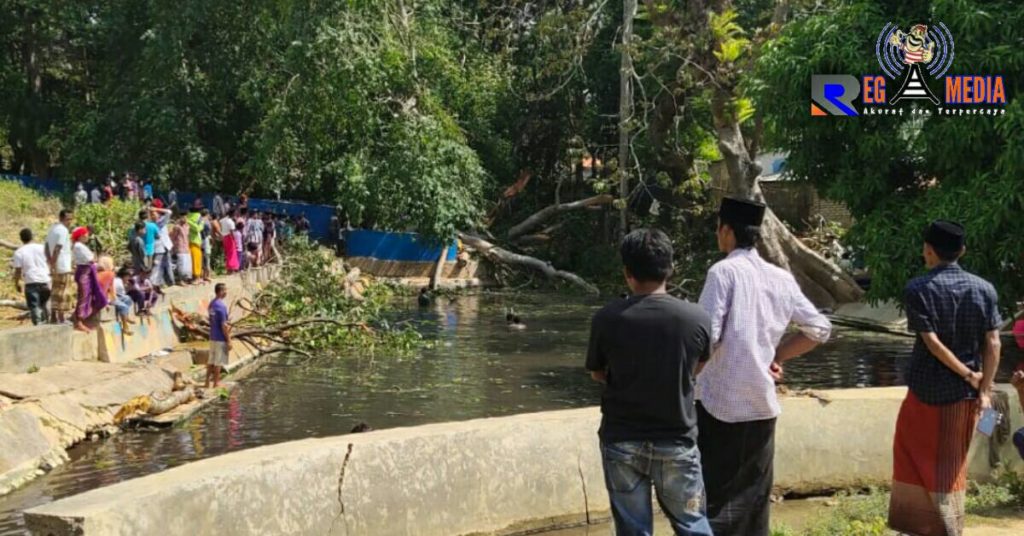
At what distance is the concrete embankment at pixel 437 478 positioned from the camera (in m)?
4.50

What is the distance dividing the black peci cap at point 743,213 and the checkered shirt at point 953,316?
112 centimetres

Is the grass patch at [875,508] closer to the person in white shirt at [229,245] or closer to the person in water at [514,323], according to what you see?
the person in water at [514,323]

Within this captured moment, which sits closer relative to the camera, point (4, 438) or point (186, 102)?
point (4, 438)

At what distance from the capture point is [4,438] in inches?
405

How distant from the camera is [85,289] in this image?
14.5m

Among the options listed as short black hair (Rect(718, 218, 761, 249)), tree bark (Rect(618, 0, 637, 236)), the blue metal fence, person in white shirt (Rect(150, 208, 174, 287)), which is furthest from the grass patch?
the blue metal fence

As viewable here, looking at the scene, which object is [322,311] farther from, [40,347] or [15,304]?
[40,347]

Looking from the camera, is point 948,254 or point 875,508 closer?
point 948,254

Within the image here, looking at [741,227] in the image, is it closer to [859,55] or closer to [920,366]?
[920,366]

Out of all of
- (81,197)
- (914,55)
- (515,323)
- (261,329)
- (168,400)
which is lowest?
(515,323)

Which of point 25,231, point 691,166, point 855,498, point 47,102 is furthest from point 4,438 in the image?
point 47,102

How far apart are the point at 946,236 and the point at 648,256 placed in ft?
6.44

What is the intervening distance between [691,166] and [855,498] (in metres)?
24.2

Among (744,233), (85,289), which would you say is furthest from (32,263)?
(744,233)
